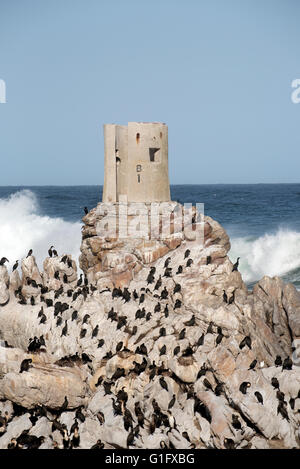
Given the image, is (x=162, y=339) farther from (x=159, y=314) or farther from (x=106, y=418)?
(x=106, y=418)

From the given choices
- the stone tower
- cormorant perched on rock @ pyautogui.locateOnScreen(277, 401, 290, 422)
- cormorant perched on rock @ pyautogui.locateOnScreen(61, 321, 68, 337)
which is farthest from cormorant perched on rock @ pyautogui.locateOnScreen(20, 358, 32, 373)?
the stone tower

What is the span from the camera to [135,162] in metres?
42.3

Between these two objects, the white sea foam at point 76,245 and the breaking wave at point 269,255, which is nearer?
the breaking wave at point 269,255

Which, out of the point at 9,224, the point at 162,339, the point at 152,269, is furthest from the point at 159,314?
the point at 9,224

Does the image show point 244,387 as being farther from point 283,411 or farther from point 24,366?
point 24,366

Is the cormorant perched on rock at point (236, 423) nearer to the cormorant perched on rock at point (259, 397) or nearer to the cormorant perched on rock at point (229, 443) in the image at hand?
the cormorant perched on rock at point (229, 443)

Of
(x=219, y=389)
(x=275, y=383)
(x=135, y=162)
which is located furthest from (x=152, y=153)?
(x=275, y=383)

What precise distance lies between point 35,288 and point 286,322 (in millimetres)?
16532

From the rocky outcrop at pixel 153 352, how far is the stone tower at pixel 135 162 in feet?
15.1

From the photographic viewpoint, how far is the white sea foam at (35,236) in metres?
65.4

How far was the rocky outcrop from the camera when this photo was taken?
26.3 meters

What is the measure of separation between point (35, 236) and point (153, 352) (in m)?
44.1

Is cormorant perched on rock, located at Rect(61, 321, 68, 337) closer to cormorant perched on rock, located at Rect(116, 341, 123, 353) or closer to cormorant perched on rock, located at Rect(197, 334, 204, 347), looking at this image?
cormorant perched on rock, located at Rect(116, 341, 123, 353)

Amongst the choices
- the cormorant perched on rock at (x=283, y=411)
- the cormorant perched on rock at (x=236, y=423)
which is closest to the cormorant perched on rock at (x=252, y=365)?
the cormorant perched on rock at (x=283, y=411)
